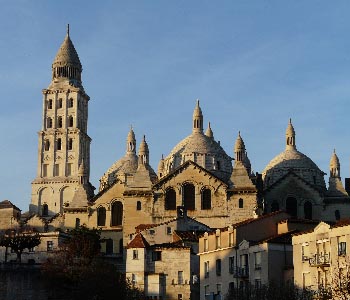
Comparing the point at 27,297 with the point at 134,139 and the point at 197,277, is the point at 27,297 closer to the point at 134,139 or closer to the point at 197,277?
the point at 197,277

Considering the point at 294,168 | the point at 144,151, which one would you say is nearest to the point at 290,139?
the point at 294,168

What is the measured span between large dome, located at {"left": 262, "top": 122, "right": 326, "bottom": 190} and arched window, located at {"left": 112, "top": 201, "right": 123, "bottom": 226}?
58.6 ft

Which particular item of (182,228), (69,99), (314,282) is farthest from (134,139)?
(314,282)

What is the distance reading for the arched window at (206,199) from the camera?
Result: 292 feet

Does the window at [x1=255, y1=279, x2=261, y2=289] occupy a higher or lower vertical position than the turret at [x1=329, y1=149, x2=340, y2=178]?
lower

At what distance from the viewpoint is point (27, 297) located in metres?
71.3

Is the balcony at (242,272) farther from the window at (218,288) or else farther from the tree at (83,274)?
the tree at (83,274)

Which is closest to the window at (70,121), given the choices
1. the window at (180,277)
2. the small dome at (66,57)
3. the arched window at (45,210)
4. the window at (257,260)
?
the small dome at (66,57)

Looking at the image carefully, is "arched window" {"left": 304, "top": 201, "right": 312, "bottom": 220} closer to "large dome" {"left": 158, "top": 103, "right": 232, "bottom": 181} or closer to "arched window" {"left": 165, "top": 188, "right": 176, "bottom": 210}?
"large dome" {"left": 158, "top": 103, "right": 232, "bottom": 181}

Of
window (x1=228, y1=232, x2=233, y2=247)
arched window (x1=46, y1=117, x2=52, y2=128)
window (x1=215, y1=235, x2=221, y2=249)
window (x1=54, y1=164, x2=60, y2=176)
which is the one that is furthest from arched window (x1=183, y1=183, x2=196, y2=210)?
arched window (x1=46, y1=117, x2=52, y2=128)

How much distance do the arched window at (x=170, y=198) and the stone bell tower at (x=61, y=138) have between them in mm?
36309

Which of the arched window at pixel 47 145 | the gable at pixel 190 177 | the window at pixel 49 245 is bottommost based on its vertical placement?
the window at pixel 49 245

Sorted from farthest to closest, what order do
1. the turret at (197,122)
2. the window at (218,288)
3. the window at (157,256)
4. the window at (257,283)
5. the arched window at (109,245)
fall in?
1. the turret at (197,122)
2. the arched window at (109,245)
3. the window at (157,256)
4. the window at (218,288)
5. the window at (257,283)

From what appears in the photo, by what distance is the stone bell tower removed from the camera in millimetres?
124625
